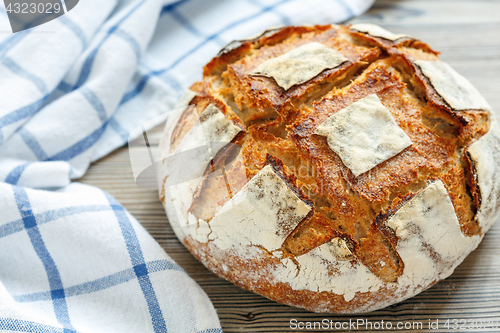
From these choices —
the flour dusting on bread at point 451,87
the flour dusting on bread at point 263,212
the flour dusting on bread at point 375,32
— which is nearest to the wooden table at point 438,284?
the flour dusting on bread at point 263,212

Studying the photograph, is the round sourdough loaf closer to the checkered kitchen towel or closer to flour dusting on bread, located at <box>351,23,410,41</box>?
flour dusting on bread, located at <box>351,23,410,41</box>

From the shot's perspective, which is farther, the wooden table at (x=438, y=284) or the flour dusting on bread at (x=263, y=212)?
the wooden table at (x=438, y=284)

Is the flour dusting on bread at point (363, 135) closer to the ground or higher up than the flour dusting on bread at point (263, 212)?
higher up

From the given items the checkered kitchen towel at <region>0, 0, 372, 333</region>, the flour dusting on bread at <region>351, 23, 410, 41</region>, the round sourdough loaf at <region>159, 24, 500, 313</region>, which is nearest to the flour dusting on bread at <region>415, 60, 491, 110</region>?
the round sourdough loaf at <region>159, 24, 500, 313</region>

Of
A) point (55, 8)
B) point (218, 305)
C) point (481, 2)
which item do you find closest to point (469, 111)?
point (218, 305)

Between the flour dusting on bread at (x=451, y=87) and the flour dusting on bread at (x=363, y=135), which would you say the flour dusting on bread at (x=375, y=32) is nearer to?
the flour dusting on bread at (x=451, y=87)
